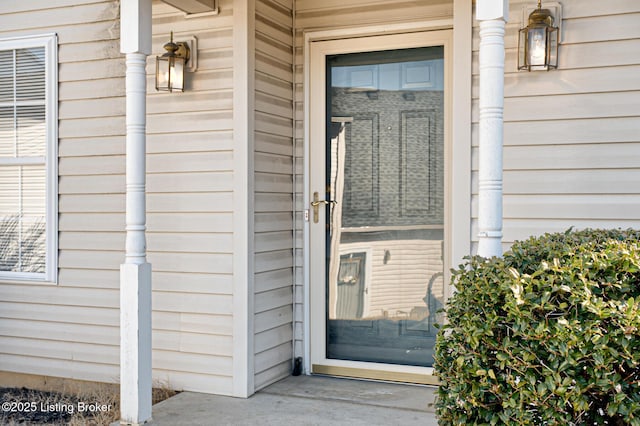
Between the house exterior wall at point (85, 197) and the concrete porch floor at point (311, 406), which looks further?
the house exterior wall at point (85, 197)

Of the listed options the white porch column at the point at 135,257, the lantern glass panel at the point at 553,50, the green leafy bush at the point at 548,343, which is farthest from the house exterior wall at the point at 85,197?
the green leafy bush at the point at 548,343

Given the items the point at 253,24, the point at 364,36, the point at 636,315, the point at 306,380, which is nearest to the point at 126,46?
the point at 253,24

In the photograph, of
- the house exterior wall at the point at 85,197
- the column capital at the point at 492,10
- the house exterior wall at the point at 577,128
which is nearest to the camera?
the column capital at the point at 492,10

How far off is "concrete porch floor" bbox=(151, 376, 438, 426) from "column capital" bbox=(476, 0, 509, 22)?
74.1 inches

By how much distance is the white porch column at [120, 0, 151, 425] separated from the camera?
3594 millimetres

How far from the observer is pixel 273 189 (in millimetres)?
4391

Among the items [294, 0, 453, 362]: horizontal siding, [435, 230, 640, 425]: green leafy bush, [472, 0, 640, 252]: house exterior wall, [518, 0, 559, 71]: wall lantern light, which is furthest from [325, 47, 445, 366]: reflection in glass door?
[435, 230, 640, 425]: green leafy bush

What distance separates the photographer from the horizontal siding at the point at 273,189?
4230mm

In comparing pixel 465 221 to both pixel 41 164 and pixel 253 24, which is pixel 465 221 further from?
pixel 41 164

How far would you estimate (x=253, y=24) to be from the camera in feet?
13.7

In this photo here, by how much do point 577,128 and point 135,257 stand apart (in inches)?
90.0

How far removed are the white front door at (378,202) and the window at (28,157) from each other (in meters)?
1.75

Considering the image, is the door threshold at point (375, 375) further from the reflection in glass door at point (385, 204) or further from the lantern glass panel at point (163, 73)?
the lantern glass panel at point (163, 73)

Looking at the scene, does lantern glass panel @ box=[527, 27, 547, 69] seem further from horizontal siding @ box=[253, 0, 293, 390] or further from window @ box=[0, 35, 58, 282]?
window @ box=[0, 35, 58, 282]
